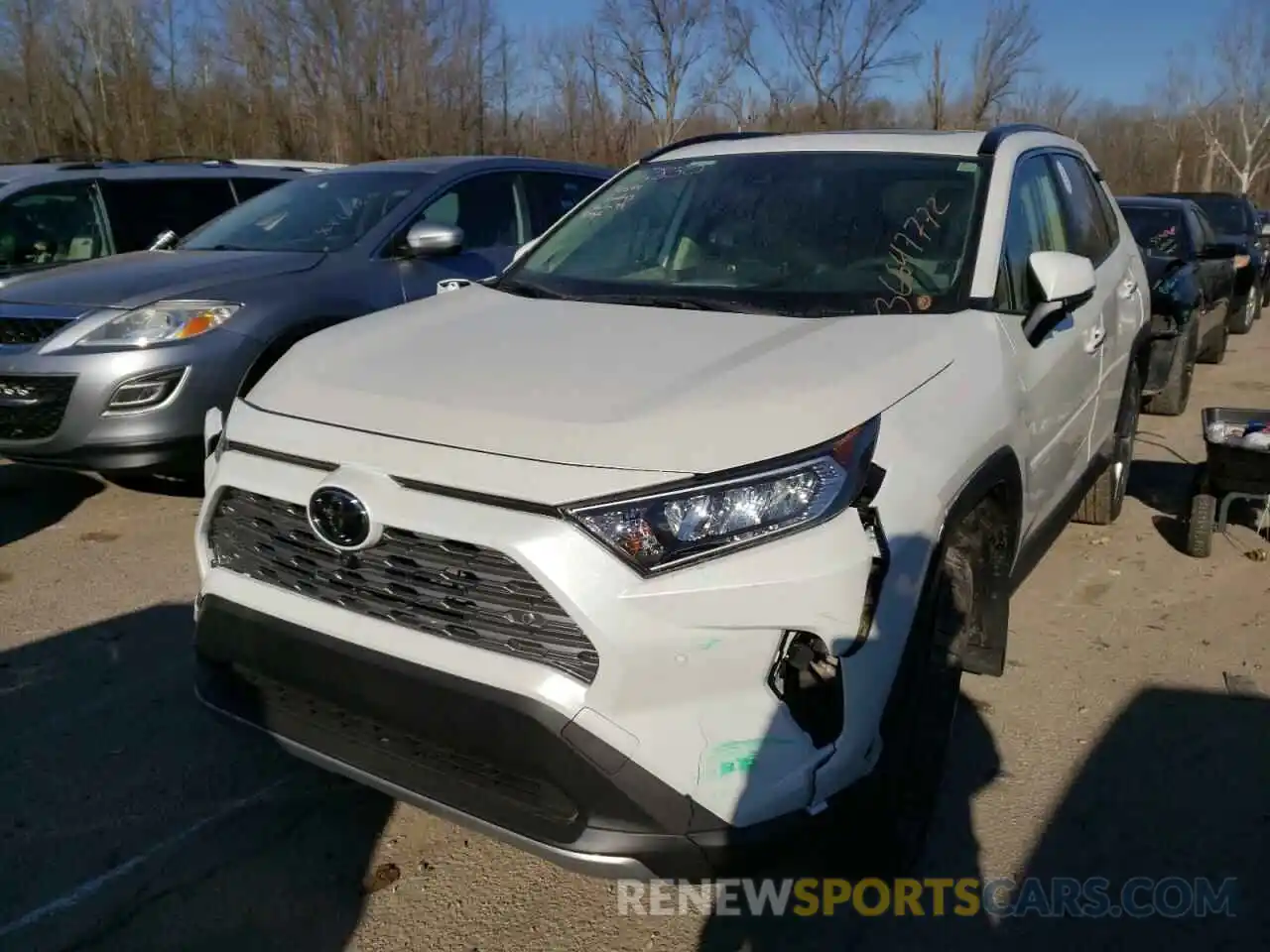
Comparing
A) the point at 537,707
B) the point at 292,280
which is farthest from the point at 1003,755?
the point at 292,280

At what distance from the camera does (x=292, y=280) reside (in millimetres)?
5227

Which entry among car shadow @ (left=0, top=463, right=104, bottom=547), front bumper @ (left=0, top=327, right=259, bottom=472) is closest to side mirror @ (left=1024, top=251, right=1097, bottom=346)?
front bumper @ (left=0, top=327, right=259, bottom=472)

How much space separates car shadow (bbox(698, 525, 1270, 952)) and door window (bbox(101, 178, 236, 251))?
22.2 feet

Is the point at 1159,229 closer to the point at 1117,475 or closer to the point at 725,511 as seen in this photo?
the point at 1117,475

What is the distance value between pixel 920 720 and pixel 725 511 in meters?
0.81

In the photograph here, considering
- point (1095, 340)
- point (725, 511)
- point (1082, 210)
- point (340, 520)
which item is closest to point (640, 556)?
point (725, 511)

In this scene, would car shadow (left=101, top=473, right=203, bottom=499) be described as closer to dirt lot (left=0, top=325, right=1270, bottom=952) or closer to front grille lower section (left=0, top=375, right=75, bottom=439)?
front grille lower section (left=0, top=375, right=75, bottom=439)

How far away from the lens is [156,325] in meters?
4.84

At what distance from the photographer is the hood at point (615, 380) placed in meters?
2.14

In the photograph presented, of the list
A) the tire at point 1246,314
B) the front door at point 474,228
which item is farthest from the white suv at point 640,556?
the tire at point 1246,314

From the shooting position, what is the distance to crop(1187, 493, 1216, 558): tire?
4848mm

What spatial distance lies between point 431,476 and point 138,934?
4.43ft

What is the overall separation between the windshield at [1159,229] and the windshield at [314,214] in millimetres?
6378

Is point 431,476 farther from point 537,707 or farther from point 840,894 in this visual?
point 840,894
